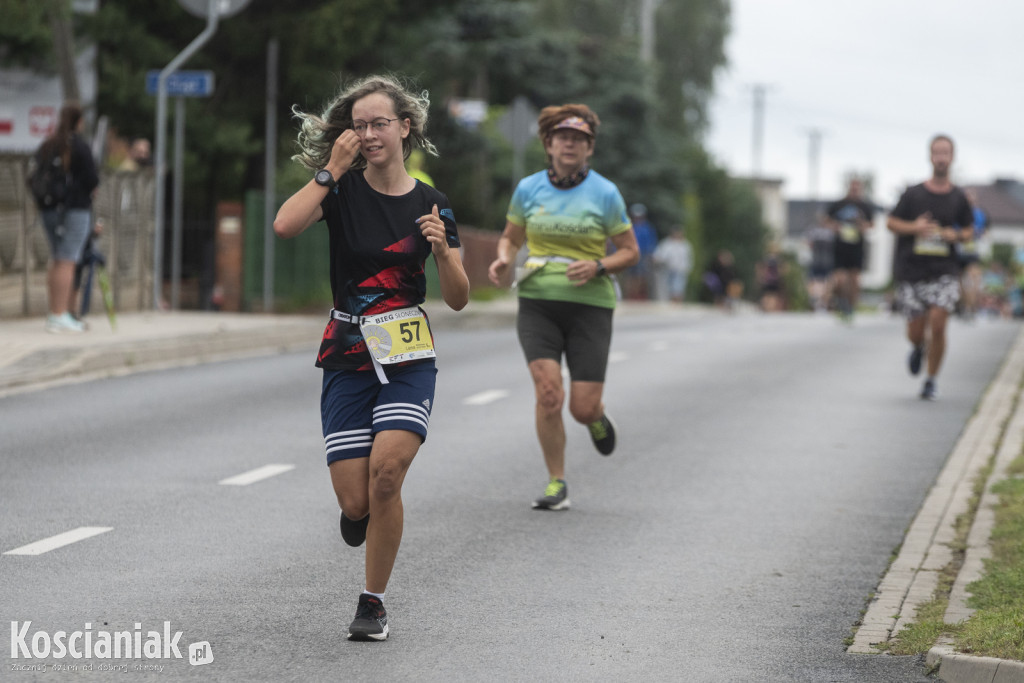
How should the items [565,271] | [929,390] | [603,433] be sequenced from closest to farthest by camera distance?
[565,271] < [603,433] < [929,390]

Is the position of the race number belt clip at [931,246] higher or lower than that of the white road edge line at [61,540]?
higher

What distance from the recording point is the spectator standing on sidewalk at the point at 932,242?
13328mm

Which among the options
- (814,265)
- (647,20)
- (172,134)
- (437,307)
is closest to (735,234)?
(647,20)

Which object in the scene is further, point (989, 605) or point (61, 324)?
point (61, 324)

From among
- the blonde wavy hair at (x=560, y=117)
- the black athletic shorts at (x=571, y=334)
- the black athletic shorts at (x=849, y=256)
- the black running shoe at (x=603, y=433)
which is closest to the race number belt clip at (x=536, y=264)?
the black athletic shorts at (x=571, y=334)

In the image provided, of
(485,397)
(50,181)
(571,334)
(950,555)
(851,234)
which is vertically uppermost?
(50,181)

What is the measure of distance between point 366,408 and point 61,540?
2.09 meters

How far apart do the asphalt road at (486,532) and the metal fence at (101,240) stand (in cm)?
324

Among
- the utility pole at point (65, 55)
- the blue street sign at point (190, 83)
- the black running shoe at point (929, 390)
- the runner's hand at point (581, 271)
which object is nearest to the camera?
the runner's hand at point (581, 271)

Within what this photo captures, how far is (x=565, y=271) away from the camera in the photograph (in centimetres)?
841

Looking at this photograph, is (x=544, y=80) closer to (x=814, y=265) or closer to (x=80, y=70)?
(x=814, y=265)

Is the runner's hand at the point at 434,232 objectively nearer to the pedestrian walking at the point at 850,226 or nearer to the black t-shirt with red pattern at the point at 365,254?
the black t-shirt with red pattern at the point at 365,254

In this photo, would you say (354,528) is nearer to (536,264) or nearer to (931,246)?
(536,264)

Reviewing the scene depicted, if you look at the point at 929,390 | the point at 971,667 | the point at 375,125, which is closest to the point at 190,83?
the point at 929,390
